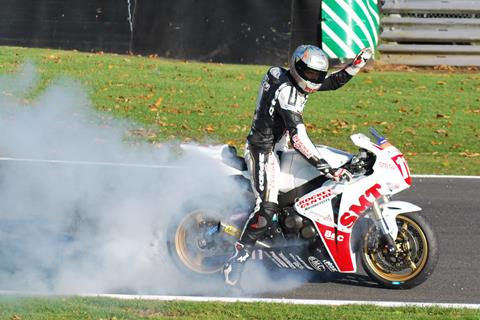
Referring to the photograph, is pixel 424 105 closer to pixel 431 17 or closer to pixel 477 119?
pixel 477 119

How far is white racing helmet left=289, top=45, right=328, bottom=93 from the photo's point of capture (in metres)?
7.76

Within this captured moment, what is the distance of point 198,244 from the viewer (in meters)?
8.40

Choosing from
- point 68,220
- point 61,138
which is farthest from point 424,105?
point 68,220

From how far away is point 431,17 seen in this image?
19.6 meters

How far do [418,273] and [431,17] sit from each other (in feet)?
41.0

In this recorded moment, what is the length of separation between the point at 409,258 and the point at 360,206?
62cm

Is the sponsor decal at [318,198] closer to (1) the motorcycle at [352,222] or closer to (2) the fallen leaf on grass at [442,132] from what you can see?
(1) the motorcycle at [352,222]

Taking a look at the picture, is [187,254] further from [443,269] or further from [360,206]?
[443,269]

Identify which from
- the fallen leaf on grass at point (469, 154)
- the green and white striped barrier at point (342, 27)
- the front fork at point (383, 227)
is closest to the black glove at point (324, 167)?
the front fork at point (383, 227)

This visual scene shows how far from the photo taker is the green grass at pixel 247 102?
14.9 m

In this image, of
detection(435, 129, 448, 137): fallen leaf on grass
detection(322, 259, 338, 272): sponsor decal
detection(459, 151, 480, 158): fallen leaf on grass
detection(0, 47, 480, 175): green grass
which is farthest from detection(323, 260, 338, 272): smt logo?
detection(435, 129, 448, 137): fallen leaf on grass

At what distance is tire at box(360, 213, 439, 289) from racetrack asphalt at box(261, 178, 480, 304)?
0.39 ft

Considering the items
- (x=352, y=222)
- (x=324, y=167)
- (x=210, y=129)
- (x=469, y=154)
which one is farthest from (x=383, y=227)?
(x=210, y=129)

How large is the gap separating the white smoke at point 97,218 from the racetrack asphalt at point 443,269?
0.41m
